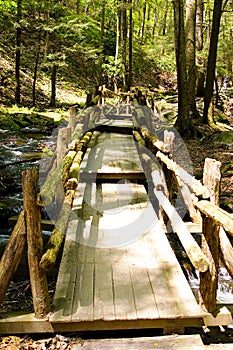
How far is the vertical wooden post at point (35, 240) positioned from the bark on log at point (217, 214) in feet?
4.90

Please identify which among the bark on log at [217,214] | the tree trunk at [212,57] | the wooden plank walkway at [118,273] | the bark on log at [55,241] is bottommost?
the wooden plank walkway at [118,273]

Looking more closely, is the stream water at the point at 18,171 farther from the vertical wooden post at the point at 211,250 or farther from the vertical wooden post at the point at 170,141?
the vertical wooden post at the point at 170,141

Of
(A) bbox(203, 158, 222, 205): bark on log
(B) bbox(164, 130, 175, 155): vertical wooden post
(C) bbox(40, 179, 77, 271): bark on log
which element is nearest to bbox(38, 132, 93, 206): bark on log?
(C) bbox(40, 179, 77, 271): bark on log

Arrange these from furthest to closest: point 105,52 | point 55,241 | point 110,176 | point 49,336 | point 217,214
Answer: point 105,52 < point 110,176 < point 55,241 < point 49,336 < point 217,214

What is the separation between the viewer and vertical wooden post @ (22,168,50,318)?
10.6 ft

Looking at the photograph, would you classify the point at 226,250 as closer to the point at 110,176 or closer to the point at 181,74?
the point at 110,176

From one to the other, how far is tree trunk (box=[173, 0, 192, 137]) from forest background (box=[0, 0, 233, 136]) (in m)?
0.03

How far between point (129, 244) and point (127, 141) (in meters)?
6.59

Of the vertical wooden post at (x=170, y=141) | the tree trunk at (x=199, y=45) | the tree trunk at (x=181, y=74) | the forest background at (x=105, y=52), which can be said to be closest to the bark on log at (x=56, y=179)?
the vertical wooden post at (x=170, y=141)

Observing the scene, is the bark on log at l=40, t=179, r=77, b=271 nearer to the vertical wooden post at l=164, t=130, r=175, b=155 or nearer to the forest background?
the vertical wooden post at l=164, t=130, r=175, b=155

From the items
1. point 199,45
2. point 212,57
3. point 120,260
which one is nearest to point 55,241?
point 120,260

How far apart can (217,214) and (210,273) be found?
719 millimetres

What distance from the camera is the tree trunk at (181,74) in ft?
39.5

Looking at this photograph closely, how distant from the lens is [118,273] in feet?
13.3
